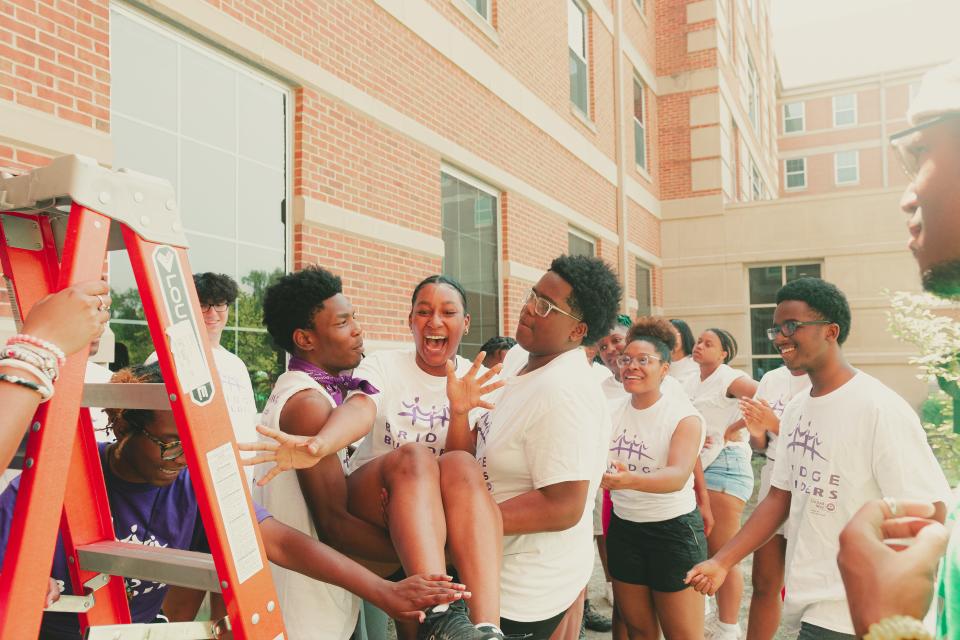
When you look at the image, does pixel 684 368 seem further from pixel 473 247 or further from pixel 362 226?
pixel 473 247

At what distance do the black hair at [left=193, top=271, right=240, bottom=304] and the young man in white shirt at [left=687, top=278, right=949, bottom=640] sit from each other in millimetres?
2898

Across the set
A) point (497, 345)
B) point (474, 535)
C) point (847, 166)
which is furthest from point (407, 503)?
point (847, 166)

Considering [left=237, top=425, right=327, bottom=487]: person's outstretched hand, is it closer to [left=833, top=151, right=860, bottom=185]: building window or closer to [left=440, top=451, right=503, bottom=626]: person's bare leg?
[left=440, top=451, right=503, bottom=626]: person's bare leg

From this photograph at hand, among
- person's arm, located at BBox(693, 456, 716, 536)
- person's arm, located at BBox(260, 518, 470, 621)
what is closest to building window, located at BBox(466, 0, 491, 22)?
person's arm, located at BBox(693, 456, 716, 536)

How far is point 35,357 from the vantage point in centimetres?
129

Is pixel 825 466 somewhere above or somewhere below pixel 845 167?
below

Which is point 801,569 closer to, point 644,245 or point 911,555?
point 911,555

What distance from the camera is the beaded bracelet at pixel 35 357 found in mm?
1279

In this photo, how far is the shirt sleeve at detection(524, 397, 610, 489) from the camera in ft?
7.19

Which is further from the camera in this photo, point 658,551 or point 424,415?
point 658,551

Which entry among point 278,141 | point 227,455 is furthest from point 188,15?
point 227,455

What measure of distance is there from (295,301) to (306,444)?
84 cm

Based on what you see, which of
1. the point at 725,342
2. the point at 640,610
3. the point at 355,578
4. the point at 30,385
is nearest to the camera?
the point at 30,385

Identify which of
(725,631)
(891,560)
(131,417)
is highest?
(131,417)
